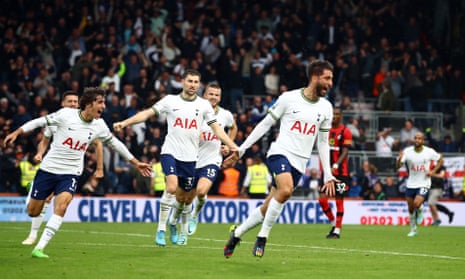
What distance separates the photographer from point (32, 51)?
30.7 m

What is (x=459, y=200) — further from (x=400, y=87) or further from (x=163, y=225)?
(x=163, y=225)

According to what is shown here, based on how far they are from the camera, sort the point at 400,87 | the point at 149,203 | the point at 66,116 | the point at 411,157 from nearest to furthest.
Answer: the point at 66,116 → the point at 411,157 → the point at 149,203 → the point at 400,87

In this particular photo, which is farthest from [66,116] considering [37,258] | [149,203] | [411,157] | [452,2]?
[452,2]

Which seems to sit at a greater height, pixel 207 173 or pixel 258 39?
pixel 258 39

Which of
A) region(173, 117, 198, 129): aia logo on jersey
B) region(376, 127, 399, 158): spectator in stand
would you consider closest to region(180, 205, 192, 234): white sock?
region(173, 117, 198, 129): aia logo on jersey

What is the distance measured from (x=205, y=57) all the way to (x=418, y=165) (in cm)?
1083

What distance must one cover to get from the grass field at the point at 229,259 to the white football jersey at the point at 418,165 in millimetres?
3888

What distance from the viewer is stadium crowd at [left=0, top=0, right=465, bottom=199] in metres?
29.5

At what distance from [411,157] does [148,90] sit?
9.69m

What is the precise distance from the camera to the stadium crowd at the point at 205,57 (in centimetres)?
2947

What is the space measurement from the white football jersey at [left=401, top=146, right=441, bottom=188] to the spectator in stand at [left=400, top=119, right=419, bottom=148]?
837cm

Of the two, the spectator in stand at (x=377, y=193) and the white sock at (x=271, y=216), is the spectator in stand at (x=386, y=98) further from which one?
the white sock at (x=271, y=216)

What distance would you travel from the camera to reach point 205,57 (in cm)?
3278

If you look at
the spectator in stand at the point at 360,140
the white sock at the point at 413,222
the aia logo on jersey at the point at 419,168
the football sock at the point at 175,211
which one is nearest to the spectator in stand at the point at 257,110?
the spectator in stand at the point at 360,140
